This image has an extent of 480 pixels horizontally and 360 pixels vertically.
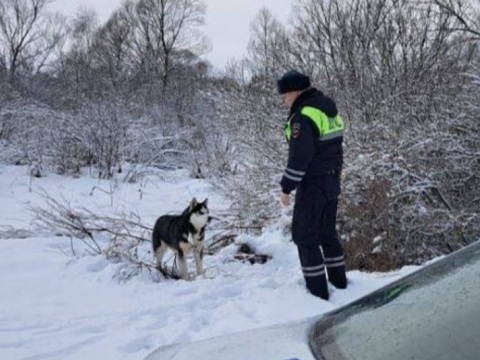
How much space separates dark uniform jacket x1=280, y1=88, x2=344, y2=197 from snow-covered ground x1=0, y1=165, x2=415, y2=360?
0.90m

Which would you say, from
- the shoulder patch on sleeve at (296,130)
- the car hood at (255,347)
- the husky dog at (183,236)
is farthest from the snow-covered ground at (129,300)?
the car hood at (255,347)

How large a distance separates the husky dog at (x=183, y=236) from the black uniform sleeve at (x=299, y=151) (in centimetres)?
207

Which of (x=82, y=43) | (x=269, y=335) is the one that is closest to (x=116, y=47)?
(x=82, y=43)

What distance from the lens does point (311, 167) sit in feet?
15.0

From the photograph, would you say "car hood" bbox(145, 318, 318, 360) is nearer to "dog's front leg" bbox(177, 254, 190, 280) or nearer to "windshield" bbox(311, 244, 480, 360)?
"windshield" bbox(311, 244, 480, 360)

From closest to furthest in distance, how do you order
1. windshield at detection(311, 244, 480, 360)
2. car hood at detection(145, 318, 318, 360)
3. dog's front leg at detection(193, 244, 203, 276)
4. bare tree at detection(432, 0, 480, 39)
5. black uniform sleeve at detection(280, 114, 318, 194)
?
1. windshield at detection(311, 244, 480, 360)
2. car hood at detection(145, 318, 318, 360)
3. black uniform sleeve at detection(280, 114, 318, 194)
4. dog's front leg at detection(193, 244, 203, 276)
5. bare tree at detection(432, 0, 480, 39)

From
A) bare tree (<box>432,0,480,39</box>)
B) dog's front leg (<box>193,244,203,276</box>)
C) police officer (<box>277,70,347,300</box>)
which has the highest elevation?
bare tree (<box>432,0,480,39</box>)

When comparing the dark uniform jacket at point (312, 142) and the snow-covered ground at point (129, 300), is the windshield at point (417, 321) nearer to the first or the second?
the snow-covered ground at point (129, 300)

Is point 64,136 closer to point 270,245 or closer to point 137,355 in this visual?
point 270,245

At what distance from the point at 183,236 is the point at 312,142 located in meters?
2.34

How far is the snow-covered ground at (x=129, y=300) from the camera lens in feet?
13.6

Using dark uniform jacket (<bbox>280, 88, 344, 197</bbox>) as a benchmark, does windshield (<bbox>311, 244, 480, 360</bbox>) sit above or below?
below

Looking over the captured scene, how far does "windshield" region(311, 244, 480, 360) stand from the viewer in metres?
1.54

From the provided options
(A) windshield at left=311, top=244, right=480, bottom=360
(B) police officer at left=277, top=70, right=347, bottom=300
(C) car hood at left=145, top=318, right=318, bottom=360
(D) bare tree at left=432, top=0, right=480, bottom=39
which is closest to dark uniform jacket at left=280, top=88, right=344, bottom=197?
(B) police officer at left=277, top=70, right=347, bottom=300
